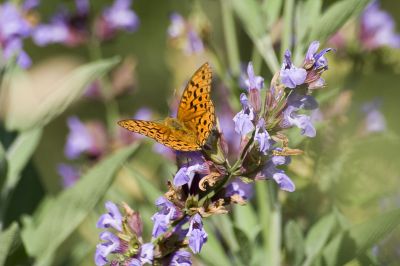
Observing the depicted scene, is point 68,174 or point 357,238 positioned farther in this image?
point 68,174

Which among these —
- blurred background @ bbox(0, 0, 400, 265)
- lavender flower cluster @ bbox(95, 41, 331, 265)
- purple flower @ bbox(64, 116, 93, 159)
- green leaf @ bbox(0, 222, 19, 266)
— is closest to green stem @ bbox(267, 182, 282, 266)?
blurred background @ bbox(0, 0, 400, 265)

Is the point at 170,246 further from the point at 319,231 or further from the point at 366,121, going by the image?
the point at 366,121

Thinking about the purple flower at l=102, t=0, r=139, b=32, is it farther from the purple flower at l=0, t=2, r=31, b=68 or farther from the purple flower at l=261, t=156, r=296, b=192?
the purple flower at l=261, t=156, r=296, b=192

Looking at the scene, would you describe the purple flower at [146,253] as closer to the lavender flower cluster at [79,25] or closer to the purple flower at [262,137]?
the purple flower at [262,137]

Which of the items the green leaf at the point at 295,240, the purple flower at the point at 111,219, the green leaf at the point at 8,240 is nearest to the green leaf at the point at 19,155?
the green leaf at the point at 8,240

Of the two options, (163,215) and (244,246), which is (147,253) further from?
(244,246)

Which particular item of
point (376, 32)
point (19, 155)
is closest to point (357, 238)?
point (19, 155)
